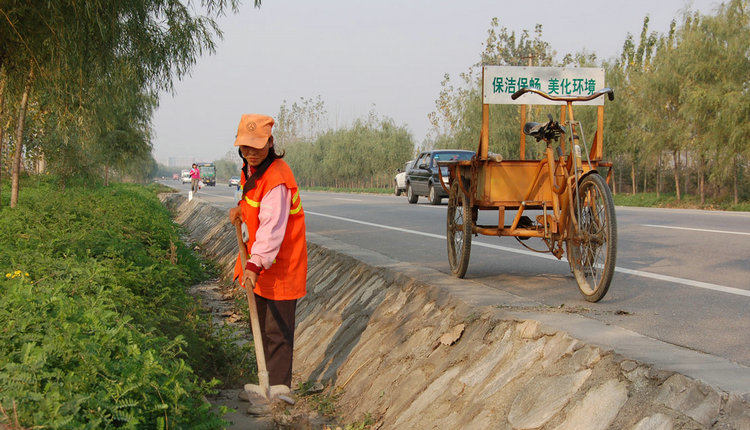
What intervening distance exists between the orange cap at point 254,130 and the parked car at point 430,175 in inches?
676

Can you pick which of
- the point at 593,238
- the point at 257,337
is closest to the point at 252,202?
the point at 257,337

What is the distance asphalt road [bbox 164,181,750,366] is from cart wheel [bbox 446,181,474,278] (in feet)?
0.82

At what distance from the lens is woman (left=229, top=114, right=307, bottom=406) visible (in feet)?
14.4

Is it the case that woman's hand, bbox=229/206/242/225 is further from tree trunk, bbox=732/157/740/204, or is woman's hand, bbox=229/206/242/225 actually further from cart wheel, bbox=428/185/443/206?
tree trunk, bbox=732/157/740/204

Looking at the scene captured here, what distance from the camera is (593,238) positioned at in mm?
4984

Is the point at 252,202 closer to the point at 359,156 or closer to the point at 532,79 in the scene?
the point at 532,79

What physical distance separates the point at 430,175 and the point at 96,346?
20.1m

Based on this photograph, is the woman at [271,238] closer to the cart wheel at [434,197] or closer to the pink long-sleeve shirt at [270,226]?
the pink long-sleeve shirt at [270,226]

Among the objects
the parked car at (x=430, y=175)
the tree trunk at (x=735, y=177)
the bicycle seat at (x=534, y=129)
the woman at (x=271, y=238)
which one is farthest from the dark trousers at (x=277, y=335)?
the tree trunk at (x=735, y=177)

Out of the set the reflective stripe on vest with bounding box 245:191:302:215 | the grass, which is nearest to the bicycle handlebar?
the reflective stripe on vest with bounding box 245:191:302:215

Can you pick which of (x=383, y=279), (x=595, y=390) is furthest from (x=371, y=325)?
(x=595, y=390)

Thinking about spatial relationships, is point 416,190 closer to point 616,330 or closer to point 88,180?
point 88,180

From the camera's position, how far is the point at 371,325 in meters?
5.79

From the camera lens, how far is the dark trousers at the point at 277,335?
15.5ft
